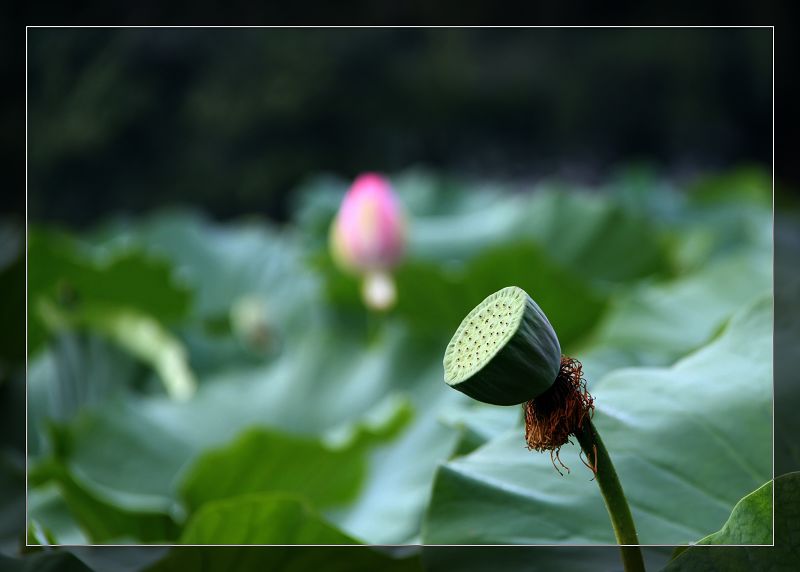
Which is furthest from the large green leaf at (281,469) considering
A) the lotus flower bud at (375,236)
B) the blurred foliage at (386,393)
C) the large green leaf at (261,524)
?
the lotus flower bud at (375,236)

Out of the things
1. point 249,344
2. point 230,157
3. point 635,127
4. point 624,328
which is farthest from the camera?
point 635,127

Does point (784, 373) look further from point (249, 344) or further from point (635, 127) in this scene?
point (635, 127)

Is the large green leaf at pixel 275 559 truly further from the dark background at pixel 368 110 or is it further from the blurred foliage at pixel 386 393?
the dark background at pixel 368 110

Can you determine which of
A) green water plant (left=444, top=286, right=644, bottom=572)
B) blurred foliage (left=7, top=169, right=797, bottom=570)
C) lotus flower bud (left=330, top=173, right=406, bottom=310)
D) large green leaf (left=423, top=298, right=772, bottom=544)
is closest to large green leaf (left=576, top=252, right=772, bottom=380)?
blurred foliage (left=7, top=169, right=797, bottom=570)

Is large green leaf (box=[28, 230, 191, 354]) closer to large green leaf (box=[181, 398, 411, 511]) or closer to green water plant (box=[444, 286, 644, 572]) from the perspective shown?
large green leaf (box=[181, 398, 411, 511])

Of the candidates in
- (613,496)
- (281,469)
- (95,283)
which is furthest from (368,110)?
(613,496)
